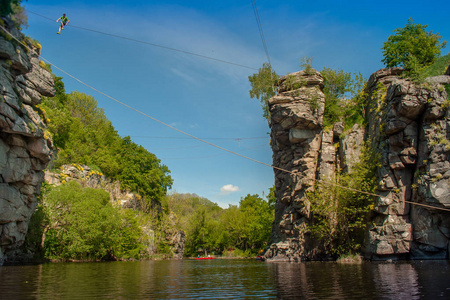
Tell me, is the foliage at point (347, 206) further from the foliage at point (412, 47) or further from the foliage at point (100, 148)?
the foliage at point (100, 148)

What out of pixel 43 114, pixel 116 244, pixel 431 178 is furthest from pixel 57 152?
pixel 431 178

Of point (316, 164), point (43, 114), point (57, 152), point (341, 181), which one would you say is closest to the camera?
point (43, 114)

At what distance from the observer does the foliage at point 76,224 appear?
3562 centimetres

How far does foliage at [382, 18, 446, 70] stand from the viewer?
121 ft

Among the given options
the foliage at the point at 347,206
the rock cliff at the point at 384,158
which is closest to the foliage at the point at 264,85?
the rock cliff at the point at 384,158

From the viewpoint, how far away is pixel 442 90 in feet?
90.8

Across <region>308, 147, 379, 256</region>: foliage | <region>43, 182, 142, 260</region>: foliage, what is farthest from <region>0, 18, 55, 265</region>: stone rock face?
<region>308, 147, 379, 256</region>: foliage

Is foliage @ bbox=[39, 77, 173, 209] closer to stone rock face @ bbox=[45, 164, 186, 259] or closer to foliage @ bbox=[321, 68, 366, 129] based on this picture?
stone rock face @ bbox=[45, 164, 186, 259]

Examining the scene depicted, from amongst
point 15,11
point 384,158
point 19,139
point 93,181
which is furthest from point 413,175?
point 93,181

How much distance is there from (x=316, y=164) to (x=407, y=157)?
11214 mm

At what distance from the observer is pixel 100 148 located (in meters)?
61.3

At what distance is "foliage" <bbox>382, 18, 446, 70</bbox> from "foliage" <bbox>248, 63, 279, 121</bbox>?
1486 centimetres

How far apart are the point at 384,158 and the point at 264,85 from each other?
22.2m

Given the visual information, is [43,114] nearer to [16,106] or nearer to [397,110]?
[16,106]
